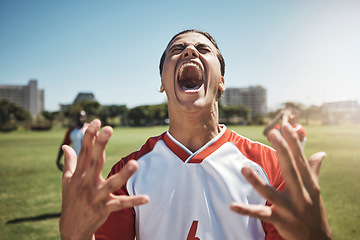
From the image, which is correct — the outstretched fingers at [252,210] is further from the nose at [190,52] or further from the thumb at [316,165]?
the nose at [190,52]

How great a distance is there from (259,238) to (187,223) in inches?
20.9

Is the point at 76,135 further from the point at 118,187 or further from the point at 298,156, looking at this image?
the point at 298,156

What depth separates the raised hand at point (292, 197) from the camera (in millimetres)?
1215

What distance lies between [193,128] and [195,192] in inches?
21.0

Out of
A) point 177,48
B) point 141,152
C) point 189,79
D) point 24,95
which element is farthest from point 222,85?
point 24,95

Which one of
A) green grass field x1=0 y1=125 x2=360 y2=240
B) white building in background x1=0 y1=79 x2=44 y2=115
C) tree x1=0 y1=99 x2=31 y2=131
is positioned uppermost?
white building in background x1=0 y1=79 x2=44 y2=115

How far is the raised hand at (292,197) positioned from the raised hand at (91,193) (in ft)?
1.89

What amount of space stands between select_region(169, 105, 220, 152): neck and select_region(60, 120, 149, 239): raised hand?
0.89 metres

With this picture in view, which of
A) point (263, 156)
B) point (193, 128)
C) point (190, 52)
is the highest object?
point (190, 52)

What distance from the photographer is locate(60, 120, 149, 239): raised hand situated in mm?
1272

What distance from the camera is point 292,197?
1233 millimetres

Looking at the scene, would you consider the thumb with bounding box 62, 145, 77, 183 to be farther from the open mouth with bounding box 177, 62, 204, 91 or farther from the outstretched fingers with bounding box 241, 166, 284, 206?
the open mouth with bounding box 177, 62, 204, 91

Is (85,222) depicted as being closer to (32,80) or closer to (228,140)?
(228,140)

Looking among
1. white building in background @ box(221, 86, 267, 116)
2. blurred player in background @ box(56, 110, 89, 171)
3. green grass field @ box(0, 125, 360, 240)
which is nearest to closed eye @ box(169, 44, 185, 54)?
green grass field @ box(0, 125, 360, 240)
